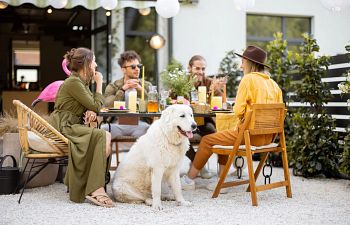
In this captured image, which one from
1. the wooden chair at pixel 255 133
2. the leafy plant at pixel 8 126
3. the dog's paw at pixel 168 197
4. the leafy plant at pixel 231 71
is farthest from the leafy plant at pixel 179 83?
the leafy plant at pixel 231 71

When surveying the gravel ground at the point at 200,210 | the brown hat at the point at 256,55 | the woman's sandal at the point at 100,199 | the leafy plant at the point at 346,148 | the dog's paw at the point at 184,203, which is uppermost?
the brown hat at the point at 256,55

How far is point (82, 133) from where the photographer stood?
446 cm

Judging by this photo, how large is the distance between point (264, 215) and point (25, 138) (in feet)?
6.82

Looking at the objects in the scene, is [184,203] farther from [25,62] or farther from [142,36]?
[25,62]

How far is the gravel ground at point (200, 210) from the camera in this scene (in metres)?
3.74

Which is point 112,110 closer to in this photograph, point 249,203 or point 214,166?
point 249,203

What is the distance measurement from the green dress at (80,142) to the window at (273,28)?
6.78 meters

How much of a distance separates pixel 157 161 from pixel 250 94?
3.22 ft

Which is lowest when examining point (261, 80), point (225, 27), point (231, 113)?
point (231, 113)

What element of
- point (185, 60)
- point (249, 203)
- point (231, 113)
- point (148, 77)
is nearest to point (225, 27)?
point (185, 60)

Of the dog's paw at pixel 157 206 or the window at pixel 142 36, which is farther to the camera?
the window at pixel 142 36

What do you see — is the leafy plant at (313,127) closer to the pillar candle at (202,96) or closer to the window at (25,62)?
the pillar candle at (202,96)

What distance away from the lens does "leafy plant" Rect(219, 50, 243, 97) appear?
9.09m

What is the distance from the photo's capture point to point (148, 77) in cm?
980
